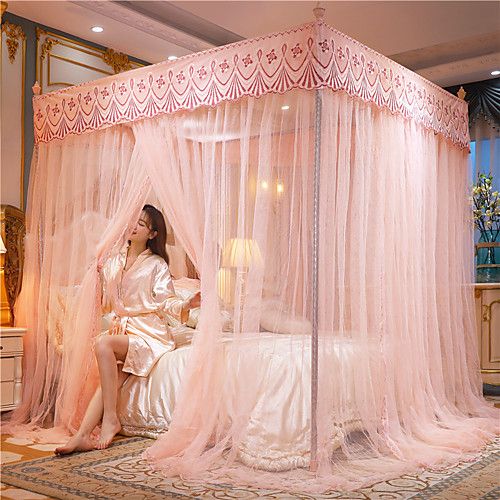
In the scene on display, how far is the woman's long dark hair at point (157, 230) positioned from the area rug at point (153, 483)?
1254 mm

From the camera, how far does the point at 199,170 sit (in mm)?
3945

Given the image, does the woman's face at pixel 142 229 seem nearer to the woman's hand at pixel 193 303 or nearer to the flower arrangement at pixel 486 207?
the woman's hand at pixel 193 303

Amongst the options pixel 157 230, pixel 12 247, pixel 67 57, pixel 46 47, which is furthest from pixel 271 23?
pixel 12 247

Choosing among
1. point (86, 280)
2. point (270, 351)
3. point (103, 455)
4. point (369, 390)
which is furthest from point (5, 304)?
point (369, 390)

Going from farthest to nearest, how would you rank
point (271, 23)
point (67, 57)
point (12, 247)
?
point (271, 23) → point (67, 57) → point (12, 247)

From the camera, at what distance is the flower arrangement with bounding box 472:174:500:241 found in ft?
20.9

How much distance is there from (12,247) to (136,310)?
1.24 meters

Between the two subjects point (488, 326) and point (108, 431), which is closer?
point (108, 431)

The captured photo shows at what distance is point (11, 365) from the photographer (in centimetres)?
464

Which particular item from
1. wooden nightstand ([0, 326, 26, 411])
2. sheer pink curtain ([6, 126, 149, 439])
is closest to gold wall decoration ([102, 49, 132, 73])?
sheer pink curtain ([6, 126, 149, 439])

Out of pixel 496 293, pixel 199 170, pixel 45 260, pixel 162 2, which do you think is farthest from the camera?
pixel 496 293

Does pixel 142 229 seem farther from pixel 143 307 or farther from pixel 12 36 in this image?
pixel 12 36

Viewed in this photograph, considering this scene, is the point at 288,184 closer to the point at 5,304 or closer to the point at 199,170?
the point at 199,170

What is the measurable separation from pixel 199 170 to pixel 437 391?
189cm
